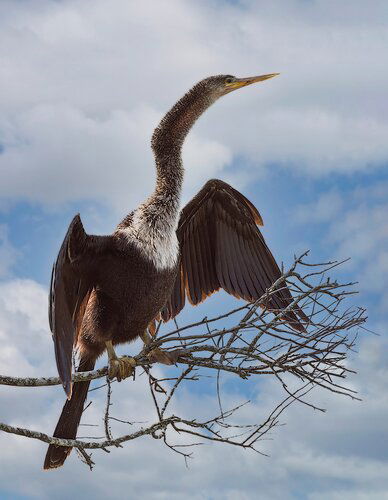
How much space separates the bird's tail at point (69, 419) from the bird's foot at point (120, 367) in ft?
1.20

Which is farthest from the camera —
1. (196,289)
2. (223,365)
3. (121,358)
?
(196,289)

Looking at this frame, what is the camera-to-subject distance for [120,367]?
473 centimetres

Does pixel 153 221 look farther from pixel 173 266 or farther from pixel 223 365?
pixel 223 365

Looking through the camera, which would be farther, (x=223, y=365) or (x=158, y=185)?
(x=158, y=185)

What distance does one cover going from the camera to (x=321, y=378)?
176 inches

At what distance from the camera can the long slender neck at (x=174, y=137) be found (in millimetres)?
5328

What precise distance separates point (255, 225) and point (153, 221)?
1654mm

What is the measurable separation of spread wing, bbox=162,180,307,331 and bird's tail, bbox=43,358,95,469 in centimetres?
140

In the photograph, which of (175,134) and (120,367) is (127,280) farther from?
(175,134)

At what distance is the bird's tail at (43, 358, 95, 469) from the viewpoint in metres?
5.09

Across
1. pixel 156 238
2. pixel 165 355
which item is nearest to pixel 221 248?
pixel 156 238

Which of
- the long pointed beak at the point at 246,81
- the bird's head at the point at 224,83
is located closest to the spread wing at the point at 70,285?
the bird's head at the point at 224,83

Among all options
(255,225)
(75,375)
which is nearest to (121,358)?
(75,375)

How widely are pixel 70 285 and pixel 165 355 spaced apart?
2.54ft
